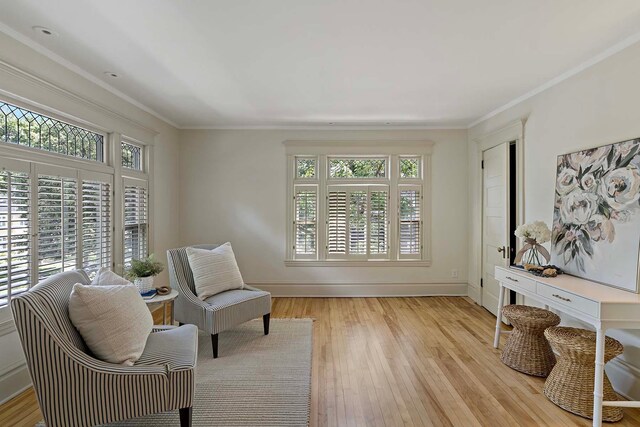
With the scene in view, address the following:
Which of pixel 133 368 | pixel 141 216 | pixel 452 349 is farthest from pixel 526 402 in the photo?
pixel 141 216

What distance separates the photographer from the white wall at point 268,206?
4.82 meters

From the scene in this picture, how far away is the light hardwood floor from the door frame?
0.69 m

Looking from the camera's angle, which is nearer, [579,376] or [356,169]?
[579,376]

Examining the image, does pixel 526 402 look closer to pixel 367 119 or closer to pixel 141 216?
pixel 367 119

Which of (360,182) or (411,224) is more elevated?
(360,182)

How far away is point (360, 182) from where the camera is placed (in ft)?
15.8

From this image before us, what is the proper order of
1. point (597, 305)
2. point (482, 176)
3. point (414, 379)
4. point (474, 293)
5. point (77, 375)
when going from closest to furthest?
point (77, 375) → point (597, 305) → point (414, 379) → point (482, 176) → point (474, 293)

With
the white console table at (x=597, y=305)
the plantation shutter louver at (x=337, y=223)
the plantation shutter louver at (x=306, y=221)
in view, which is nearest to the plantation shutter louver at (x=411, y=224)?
the plantation shutter louver at (x=337, y=223)

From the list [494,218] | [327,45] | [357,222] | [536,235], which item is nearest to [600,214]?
[536,235]

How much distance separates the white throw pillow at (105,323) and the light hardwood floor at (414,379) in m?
0.92

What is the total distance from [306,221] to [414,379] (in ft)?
9.02

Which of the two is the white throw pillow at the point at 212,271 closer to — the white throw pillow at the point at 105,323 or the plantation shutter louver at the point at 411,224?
the white throw pillow at the point at 105,323

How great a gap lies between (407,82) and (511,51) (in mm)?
868

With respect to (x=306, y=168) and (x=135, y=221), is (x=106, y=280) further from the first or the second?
(x=306, y=168)
